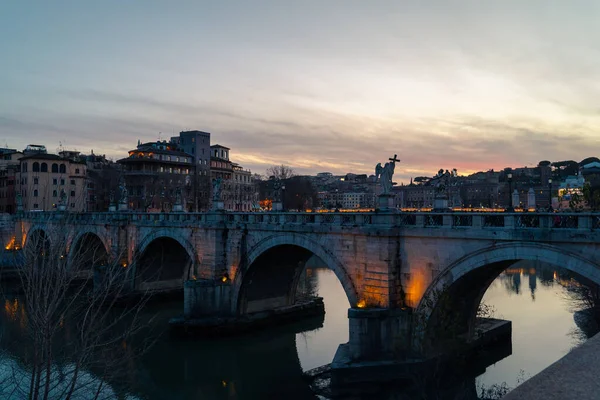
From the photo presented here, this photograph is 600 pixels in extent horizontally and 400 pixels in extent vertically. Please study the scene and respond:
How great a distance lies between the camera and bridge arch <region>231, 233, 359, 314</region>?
23391 mm

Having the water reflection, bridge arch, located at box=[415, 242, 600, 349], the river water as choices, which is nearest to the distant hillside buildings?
the water reflection

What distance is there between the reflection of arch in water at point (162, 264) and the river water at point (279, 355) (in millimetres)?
3195

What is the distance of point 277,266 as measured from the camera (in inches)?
1190

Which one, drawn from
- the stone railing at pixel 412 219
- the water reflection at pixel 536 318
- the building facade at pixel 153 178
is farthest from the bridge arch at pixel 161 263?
the building facade at pixel 153 178

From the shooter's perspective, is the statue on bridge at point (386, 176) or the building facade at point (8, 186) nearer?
the statue on bridge at point (386, 176)

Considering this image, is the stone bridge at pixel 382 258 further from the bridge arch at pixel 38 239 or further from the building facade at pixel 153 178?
the building facade at pixel 153 178

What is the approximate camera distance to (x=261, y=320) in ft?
97.1

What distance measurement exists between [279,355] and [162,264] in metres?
15.7

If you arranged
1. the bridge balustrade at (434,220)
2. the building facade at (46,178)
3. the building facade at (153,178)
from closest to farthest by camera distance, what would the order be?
the bridge balustrade at (434,220) → the building facade at (46,178) → the building facade at (153,178)

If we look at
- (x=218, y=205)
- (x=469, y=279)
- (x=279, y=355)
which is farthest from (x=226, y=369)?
(x=469, y=279)

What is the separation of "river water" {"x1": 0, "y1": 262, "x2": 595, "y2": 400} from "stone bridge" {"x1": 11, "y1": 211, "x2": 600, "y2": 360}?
8.04ft

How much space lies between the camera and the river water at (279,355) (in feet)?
69.5

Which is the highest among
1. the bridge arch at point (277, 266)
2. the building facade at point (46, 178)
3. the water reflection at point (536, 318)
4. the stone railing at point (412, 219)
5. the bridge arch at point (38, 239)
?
the building facade at point (46, 178)

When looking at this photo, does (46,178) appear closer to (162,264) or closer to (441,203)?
(162,264)
